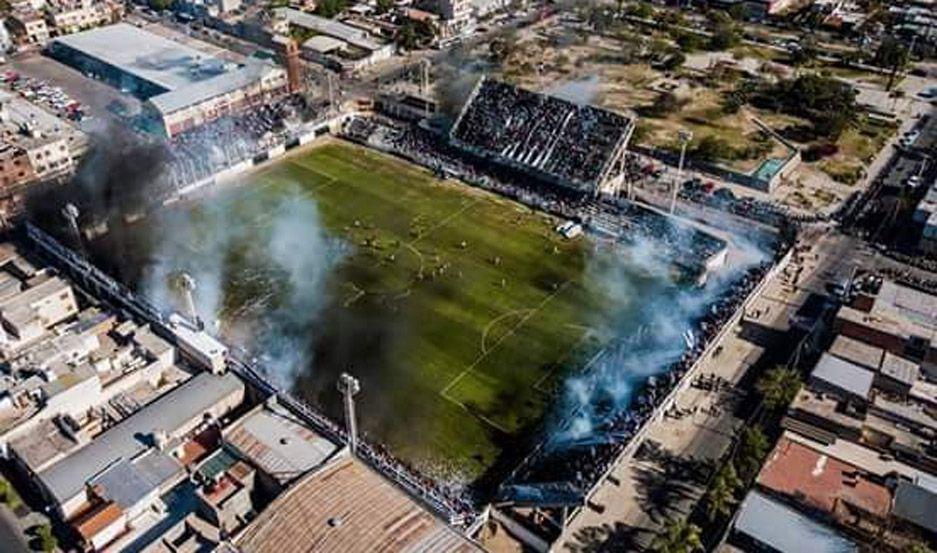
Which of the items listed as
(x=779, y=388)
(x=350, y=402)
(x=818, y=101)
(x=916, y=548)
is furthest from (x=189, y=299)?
(x=818, y=101)

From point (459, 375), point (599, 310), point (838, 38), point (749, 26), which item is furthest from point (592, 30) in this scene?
point (459, 375)

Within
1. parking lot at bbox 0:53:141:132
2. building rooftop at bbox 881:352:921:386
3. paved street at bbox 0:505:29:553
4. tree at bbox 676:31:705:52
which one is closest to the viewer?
paved street at bbox 0:505:29:553

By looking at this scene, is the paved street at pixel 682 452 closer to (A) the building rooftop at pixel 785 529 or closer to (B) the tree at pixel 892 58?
(A) the building rooftop at pixel 785 529

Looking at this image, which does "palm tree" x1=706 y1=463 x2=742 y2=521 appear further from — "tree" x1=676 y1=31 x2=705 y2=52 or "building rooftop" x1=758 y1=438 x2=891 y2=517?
"tree" x1=676 y1=31 x2=705 y2=52

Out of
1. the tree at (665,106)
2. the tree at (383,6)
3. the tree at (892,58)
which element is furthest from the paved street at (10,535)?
the tree at (892,58)

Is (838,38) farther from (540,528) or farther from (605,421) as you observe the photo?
(540,528)

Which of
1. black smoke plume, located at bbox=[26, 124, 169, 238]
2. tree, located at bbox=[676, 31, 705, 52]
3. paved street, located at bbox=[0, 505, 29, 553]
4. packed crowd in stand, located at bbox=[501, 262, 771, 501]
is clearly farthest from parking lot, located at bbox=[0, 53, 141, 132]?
tree, located at bbox=[676, 31, 705, 52]
